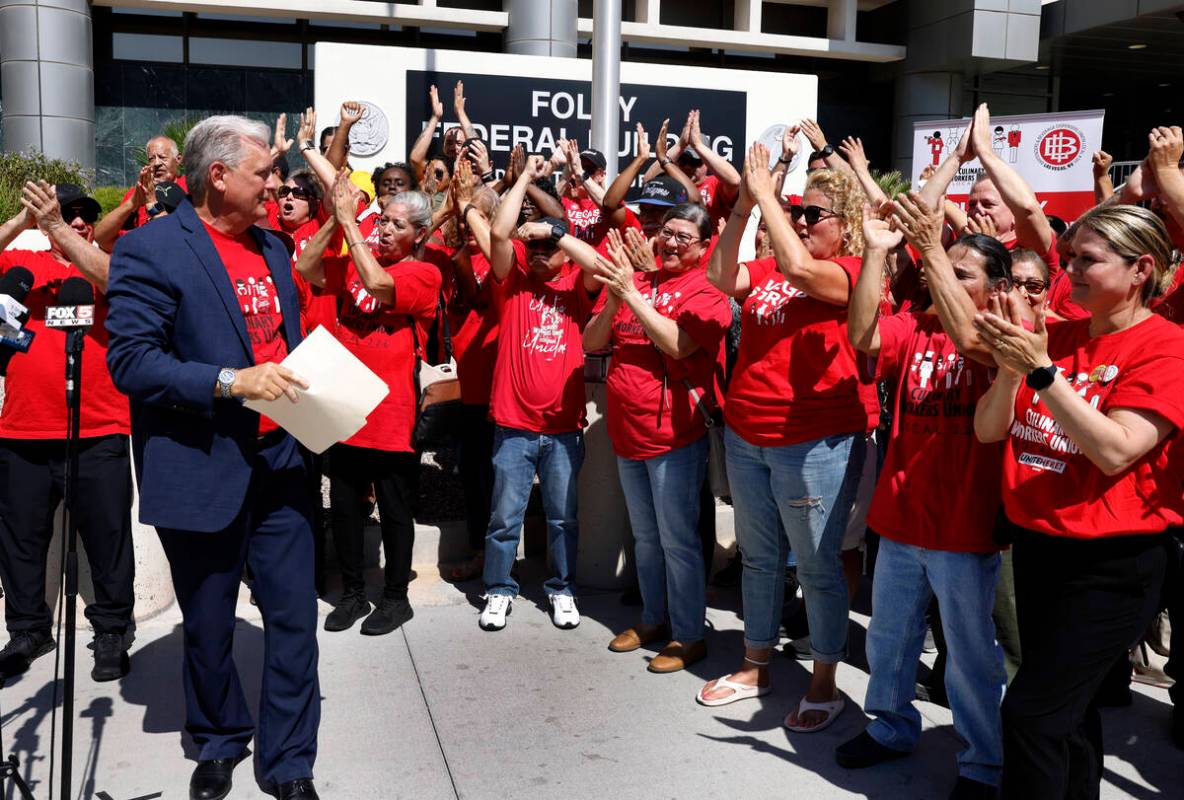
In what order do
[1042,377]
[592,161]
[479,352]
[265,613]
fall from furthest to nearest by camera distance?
[592,161] → [479,352] → [265,613] → [1042,377]

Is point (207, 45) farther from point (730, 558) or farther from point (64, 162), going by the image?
point (730, 558)

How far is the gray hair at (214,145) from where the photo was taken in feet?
11.3

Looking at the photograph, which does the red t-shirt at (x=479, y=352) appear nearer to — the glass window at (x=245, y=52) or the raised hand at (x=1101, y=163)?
the raised hand at (x=1101, y=163)

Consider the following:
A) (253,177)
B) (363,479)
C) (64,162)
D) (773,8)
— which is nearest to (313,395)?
(253,177)

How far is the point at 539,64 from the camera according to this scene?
41.7 feet

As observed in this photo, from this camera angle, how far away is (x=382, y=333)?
524 centimetres

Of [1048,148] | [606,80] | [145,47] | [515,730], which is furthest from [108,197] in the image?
[515,730]

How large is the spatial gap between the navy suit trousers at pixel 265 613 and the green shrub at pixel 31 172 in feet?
35.9

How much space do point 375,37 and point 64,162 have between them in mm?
5967

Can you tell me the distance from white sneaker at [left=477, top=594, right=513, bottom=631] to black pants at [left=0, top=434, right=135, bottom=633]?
1655 mm

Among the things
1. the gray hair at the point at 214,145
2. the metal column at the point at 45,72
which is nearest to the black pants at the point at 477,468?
the gray hair at the point at 214,145

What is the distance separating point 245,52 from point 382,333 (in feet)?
52.9

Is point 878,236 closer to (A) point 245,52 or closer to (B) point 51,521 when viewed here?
(B) point 51,521

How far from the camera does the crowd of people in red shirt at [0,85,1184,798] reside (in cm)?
293
